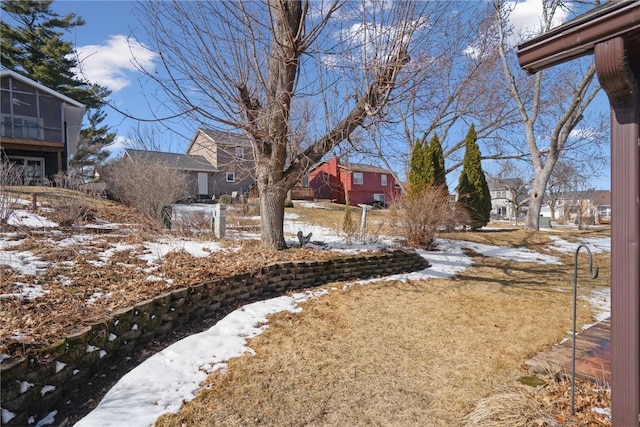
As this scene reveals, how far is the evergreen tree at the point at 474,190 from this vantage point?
1513 centimetres

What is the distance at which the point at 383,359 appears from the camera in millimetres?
3686

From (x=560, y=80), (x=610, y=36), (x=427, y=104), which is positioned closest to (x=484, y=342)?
(x=610, y=36)

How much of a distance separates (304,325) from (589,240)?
49.3 ft

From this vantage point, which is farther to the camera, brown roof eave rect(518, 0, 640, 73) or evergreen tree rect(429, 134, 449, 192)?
evergreen tree rect(429, 134, 449, 192)

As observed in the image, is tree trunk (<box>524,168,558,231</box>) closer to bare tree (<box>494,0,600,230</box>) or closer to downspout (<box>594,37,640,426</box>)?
bare tree (<box>494,0,600,230</box>)

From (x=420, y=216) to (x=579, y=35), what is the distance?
734 cm

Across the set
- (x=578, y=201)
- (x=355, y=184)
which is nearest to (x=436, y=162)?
(x=355, y=184)

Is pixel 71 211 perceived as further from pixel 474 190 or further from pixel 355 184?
pixel 355 184

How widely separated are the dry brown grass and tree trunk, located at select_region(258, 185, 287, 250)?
73.0 inches

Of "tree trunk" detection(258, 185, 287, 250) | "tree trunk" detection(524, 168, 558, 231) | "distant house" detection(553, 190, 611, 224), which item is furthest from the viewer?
"distant house" detection(553, 190, 611, 224)

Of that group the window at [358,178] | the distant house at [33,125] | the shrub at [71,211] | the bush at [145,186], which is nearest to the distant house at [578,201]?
the window at [358,178]

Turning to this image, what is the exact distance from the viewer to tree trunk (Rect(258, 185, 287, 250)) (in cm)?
682

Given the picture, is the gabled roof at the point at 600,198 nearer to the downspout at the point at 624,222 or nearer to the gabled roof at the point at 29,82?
the downspout at the point at 624,222

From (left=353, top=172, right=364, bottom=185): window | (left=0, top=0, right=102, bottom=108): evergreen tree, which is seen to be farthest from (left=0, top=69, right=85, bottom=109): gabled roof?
(left=353, top=172, right=364, bottom=185): window
